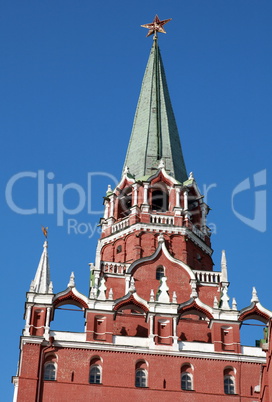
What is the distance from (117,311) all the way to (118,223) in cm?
1089

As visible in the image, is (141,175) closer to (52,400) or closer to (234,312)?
(234,312)

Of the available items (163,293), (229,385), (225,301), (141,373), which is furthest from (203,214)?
(141,373)

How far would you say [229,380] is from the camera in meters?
53.1

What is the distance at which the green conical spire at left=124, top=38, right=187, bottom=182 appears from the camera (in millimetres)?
69062

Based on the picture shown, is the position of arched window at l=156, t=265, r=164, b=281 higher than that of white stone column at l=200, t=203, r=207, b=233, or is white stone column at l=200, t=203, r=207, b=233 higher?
white stone column at l=200, t=203, r=207, b=233

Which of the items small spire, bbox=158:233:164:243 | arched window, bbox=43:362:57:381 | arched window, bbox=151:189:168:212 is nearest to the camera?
arched window, bbox=43:362:57:381

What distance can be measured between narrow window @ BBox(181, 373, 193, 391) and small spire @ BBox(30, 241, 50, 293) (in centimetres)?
920

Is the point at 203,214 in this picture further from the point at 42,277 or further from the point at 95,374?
the point at 95,374

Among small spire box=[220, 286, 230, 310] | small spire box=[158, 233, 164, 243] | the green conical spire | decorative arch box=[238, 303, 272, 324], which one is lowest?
decorative arch box=[238, 303, 272, 324]

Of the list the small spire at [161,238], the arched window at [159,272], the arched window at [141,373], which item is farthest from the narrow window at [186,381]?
the small spire at [161,238]

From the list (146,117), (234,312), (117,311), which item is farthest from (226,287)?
(146,117)

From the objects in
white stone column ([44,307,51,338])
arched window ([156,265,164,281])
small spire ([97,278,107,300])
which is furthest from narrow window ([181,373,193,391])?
arched window ([156,265,164,281])

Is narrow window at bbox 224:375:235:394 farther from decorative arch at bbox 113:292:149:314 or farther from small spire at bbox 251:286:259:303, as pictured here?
decorative arch at bbox 113:292:149:314

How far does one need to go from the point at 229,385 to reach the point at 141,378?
4809mm
